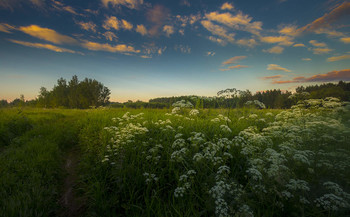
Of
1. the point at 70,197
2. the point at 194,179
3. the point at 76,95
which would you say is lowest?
the point at 70,197

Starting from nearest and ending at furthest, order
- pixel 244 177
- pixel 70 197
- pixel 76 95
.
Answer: pixel 244 177 → pixel 70 197 → pixel 76 95

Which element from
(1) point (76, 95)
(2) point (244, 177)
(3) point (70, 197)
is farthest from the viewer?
(1) point (76, 95)

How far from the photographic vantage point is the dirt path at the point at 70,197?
333 centimetres

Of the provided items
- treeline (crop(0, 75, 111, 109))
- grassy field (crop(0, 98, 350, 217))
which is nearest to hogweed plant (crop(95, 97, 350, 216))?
grassy field (crop(0, 98, 350, 217))

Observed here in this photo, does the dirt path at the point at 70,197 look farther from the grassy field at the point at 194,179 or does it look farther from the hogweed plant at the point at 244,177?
the hogweed plant at the point at 244,177

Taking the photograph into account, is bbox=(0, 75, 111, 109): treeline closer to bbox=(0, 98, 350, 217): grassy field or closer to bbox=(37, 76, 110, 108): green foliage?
bbox=(37, 76, 110, 108): green foliage

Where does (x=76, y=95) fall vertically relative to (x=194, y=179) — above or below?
above

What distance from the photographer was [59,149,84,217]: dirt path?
A: 10.9 ft

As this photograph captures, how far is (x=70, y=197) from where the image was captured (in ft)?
12.5

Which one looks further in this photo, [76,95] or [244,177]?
[76,95]

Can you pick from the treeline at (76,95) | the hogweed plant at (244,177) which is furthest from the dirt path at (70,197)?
the treeline at (76,95)

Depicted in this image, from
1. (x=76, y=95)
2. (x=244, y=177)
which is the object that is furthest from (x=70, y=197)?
(x=76, y=95)

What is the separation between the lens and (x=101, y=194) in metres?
3.37

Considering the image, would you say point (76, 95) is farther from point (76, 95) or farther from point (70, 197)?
point (70, 197)
